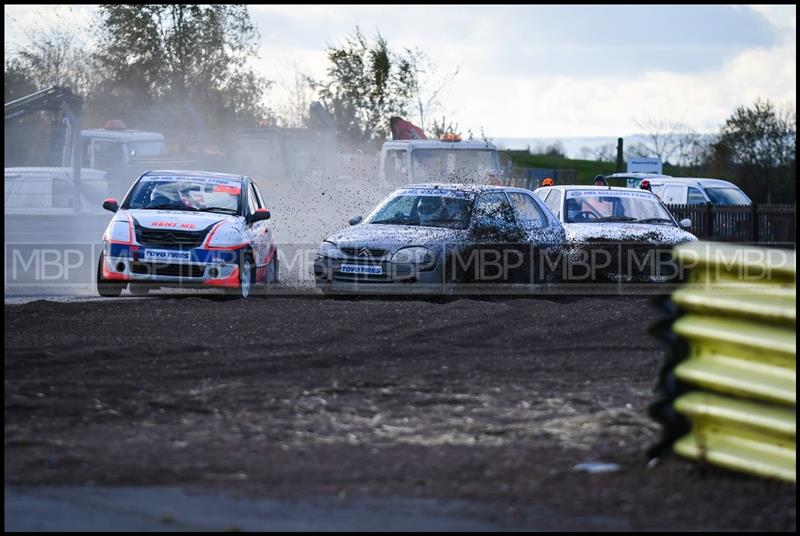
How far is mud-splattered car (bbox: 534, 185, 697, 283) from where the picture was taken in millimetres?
16875

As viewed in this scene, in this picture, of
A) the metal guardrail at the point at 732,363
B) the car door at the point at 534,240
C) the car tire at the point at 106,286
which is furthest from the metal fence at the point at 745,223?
the metal guardrail at the point at 732,363

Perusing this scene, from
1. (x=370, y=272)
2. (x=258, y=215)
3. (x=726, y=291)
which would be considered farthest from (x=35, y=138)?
(x=726, y=291)

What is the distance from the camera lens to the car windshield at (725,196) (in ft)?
109

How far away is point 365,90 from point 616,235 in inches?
1004

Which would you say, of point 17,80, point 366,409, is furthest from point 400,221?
point 17,80

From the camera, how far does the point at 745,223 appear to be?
101 feet

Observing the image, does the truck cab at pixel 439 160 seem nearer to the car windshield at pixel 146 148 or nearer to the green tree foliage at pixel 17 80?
the car windshield at pixel 146 148

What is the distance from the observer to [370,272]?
50.0 ft

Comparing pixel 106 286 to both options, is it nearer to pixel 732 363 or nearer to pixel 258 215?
pixel 258 215

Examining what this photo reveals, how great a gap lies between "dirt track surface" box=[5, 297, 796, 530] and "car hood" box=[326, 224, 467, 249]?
6.33 feet

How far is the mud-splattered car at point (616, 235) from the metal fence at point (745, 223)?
12.1m

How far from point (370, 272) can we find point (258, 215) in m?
2.05

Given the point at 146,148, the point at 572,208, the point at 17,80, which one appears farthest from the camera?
the point at 17,80

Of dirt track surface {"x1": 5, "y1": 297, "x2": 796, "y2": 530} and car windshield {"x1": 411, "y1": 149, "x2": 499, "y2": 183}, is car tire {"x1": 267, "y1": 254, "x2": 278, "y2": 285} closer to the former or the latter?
dirt track surface {"x1": 5, "y1": 297, "x2": 796, "y2": 530}
